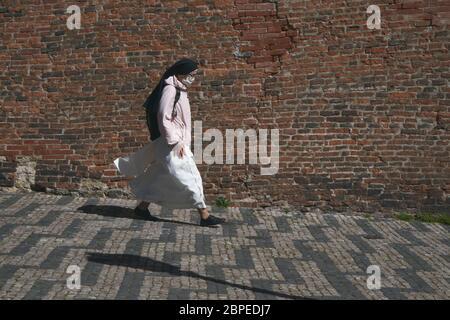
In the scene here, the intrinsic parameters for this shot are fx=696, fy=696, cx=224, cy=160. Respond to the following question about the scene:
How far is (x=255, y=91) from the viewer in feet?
29.8

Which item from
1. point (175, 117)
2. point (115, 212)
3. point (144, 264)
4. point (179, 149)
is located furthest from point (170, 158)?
point (144, 264)

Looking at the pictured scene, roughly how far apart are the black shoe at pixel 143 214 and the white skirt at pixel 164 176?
16 centimetres

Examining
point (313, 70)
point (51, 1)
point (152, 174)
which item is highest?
point (51, 1)

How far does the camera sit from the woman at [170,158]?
7.85 metres

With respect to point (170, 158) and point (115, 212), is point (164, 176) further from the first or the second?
point (115, 212)

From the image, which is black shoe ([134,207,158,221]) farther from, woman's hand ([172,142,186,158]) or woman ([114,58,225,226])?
woman's hand ([172,142,186,158])

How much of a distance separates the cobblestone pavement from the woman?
0.92ft

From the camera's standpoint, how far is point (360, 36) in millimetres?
8789

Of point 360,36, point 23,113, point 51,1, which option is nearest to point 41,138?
point 23,113

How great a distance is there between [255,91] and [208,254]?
122 inches

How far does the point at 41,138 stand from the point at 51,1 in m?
1.88

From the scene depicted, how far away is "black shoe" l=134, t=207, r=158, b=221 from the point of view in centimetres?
815

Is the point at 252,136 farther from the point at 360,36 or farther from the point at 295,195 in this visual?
the point at 360,36

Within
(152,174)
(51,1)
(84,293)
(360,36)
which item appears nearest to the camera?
(84,293)
